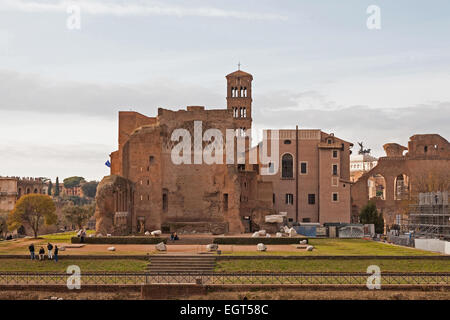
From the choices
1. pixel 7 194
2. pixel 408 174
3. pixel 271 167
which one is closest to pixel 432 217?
pixel 271 167

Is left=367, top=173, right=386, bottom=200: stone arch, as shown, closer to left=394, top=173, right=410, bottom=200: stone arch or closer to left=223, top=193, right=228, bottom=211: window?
left=394, top=173, right=410, bottom=200: stone arch

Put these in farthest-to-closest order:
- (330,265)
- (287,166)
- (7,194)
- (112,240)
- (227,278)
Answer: (7,194), (287,166), (112,240), (330,265), (227,278)

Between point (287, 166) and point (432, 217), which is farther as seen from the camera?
point (287, 166)

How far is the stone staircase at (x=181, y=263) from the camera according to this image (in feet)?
109

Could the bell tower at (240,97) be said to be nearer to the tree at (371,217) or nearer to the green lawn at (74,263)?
the tree at (371,217)

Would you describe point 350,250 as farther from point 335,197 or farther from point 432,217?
point 335,197

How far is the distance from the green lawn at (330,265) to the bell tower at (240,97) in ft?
136

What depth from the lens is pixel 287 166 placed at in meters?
64.9

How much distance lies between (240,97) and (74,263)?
44.5 m

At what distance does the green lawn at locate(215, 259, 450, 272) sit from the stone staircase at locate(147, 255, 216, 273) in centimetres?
72

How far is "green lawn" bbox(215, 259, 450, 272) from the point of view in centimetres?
3312

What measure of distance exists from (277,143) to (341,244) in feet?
70.4

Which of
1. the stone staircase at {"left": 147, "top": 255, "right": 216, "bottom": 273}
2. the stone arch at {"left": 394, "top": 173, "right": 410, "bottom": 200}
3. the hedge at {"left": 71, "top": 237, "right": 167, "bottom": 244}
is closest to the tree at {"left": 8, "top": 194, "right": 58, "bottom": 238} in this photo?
the hedge at {"left": 71, "top": 237, "right": 167, "bottom": 244}

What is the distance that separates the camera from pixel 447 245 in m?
38.1
